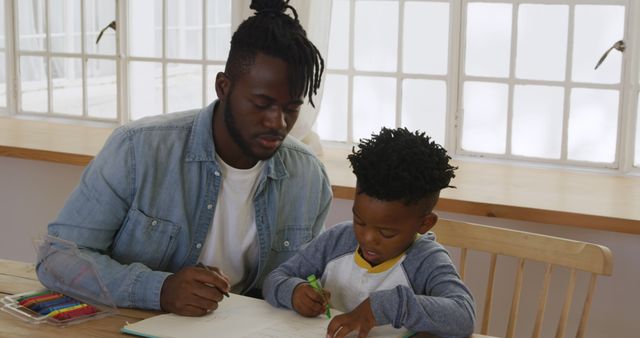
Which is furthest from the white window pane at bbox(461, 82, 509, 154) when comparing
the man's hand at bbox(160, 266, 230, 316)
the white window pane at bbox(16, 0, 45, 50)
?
the white window pane at bbox(16, 0, 45, 50)

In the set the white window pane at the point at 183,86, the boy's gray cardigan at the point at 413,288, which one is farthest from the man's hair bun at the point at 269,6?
the white window pane at the point at 183,86

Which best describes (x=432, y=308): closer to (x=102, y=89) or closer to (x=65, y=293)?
(x=65, y=293)

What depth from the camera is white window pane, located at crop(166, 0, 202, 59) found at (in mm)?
3490

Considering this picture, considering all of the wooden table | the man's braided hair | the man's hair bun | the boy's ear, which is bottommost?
the wooden table

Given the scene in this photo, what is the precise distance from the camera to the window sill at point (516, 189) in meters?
2.50

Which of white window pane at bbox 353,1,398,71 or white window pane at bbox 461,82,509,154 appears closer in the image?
white window pane at bbox 461,82,509,154

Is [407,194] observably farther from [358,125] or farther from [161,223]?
[358,125]

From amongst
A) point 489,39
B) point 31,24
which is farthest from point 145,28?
point 489,39

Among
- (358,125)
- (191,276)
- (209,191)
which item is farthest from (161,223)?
(358,125)

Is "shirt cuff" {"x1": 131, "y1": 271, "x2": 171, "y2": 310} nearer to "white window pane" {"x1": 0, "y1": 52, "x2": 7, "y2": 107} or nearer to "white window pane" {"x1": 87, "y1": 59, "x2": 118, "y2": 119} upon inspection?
"white window pane" {"x1": 87, "y1": 59, "x2": 118, "y2": 119}

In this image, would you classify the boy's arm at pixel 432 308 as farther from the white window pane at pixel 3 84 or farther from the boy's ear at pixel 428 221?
the white window pane at pixel 3 84

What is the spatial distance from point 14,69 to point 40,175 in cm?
67

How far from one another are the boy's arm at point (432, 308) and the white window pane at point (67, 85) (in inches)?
98.5

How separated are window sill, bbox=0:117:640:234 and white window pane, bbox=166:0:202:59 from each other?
45 centimetres
